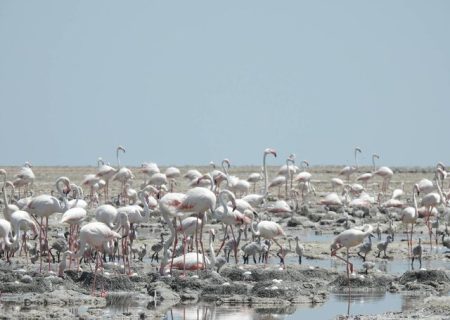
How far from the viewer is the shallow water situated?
12950 mm

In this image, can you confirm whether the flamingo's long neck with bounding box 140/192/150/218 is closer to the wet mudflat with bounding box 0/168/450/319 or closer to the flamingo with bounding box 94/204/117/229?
the flamingo with bounding box 94/204/117/229

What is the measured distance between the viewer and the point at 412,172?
6153 cm

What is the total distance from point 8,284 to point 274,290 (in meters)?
3.82

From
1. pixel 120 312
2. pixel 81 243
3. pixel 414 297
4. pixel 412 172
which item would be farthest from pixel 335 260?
pixel 412 172

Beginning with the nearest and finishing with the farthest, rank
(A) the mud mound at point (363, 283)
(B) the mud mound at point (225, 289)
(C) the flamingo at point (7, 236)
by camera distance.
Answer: (B) the mud mound at point (225, 289) < (A) the mud mound at point (363, 283) < (C) the flamingo at point (7, 236)

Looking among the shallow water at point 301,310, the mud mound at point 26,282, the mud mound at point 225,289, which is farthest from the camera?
the mud mound at point 225,289

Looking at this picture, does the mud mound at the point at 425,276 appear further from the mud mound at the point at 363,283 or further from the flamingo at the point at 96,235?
the flamingo at the point at 96,235

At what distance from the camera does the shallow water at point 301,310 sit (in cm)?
1295

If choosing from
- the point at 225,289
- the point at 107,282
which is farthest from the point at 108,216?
the point at 225,289

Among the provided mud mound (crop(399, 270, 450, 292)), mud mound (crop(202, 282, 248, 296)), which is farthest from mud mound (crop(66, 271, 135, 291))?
mud mound (crop(399, 270, 450, 292))

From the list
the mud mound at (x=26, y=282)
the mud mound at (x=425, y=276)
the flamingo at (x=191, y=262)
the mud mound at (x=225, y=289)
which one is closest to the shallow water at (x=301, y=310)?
the mud mound at (x=225, y=289)

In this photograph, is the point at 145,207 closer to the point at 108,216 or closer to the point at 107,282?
the point at 108,216

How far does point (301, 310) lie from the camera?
536 inches

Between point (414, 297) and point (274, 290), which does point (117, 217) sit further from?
point (414, 297)
